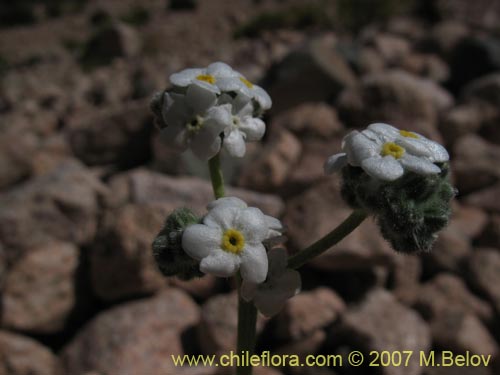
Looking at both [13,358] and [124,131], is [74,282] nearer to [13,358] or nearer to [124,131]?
[13,358]

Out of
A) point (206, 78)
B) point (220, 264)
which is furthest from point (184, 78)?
point (220, 264)

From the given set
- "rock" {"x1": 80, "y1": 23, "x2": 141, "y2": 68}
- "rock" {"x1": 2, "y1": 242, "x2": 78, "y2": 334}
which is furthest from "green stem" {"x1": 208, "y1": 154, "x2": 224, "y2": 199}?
"rock" {"x1": 80, "y1": 23, "x2": 141, "y2": 68}

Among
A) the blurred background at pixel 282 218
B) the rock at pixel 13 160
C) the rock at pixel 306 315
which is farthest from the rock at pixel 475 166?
the rock at pixel 13 160

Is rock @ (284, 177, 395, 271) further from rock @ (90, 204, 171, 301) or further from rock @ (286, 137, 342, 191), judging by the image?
rock @ (90, 204, 171, 301)

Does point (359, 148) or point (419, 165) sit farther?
point (359, 148)

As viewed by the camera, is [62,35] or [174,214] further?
[62,35]

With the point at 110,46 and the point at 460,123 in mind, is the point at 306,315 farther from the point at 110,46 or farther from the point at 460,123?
the point at 110,46

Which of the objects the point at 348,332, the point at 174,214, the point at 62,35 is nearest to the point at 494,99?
the point at 348,332
